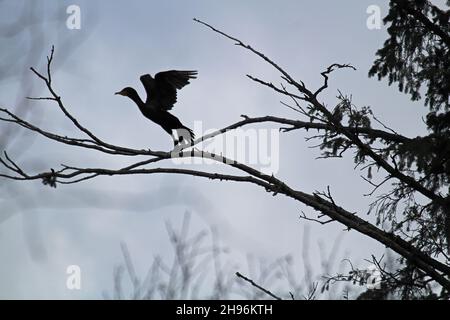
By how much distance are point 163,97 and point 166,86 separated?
12 cm

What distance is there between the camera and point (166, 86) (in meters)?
6.89

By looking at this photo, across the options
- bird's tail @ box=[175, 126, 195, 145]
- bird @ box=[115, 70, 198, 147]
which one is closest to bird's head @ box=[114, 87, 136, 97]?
bird @ box=[115, 70, 198, 147]

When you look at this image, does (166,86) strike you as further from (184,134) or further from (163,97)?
(184,134)

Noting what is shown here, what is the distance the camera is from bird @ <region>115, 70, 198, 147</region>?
6.77 m

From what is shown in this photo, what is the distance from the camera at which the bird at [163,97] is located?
6.77m

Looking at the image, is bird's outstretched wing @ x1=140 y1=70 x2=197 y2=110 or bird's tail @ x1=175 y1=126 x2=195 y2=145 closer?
bird's tail @ x1=175 y1=126 x2=195 y2=145

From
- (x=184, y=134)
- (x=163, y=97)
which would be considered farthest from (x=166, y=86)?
(x=184, y=134)

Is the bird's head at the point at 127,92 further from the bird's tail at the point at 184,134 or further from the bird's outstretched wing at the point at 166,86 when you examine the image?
the bird's tail at the point at 184,134

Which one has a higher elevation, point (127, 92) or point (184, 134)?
point (127, 92)

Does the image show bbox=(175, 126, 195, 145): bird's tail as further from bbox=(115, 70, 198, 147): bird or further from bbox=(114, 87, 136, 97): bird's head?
bbox=(114, 87, 136, 97): bird's head

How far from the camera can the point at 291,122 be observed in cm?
598
